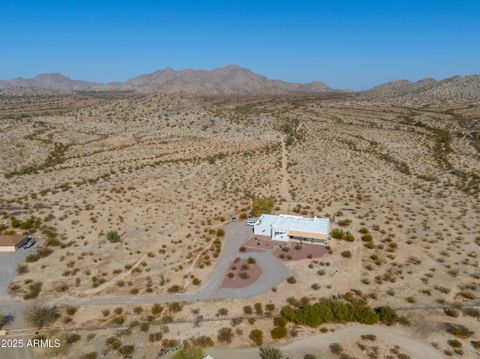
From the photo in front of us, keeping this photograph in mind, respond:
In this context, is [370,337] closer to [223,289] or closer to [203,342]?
[203,342]

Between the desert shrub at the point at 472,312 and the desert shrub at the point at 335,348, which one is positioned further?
the desert shrub at the point at 472,312

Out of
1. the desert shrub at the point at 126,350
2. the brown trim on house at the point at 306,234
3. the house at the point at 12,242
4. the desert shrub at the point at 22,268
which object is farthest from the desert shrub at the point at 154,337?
the house at the point at 12,242

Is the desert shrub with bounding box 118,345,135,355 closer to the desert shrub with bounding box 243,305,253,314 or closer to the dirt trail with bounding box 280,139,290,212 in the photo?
the desert shrub with bounding box 243,305,253,314

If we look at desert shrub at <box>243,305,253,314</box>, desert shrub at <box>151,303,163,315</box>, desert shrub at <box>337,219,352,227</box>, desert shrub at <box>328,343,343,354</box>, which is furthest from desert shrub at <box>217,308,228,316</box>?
desert shrub at <box>337,219,352,227</box>

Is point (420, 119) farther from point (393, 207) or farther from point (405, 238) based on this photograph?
point (405, 238)

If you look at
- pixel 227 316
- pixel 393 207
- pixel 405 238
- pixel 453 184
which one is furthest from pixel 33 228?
pixel 453 184

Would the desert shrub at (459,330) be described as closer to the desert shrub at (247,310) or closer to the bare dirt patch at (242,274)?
the desert shrub at (247,310)
